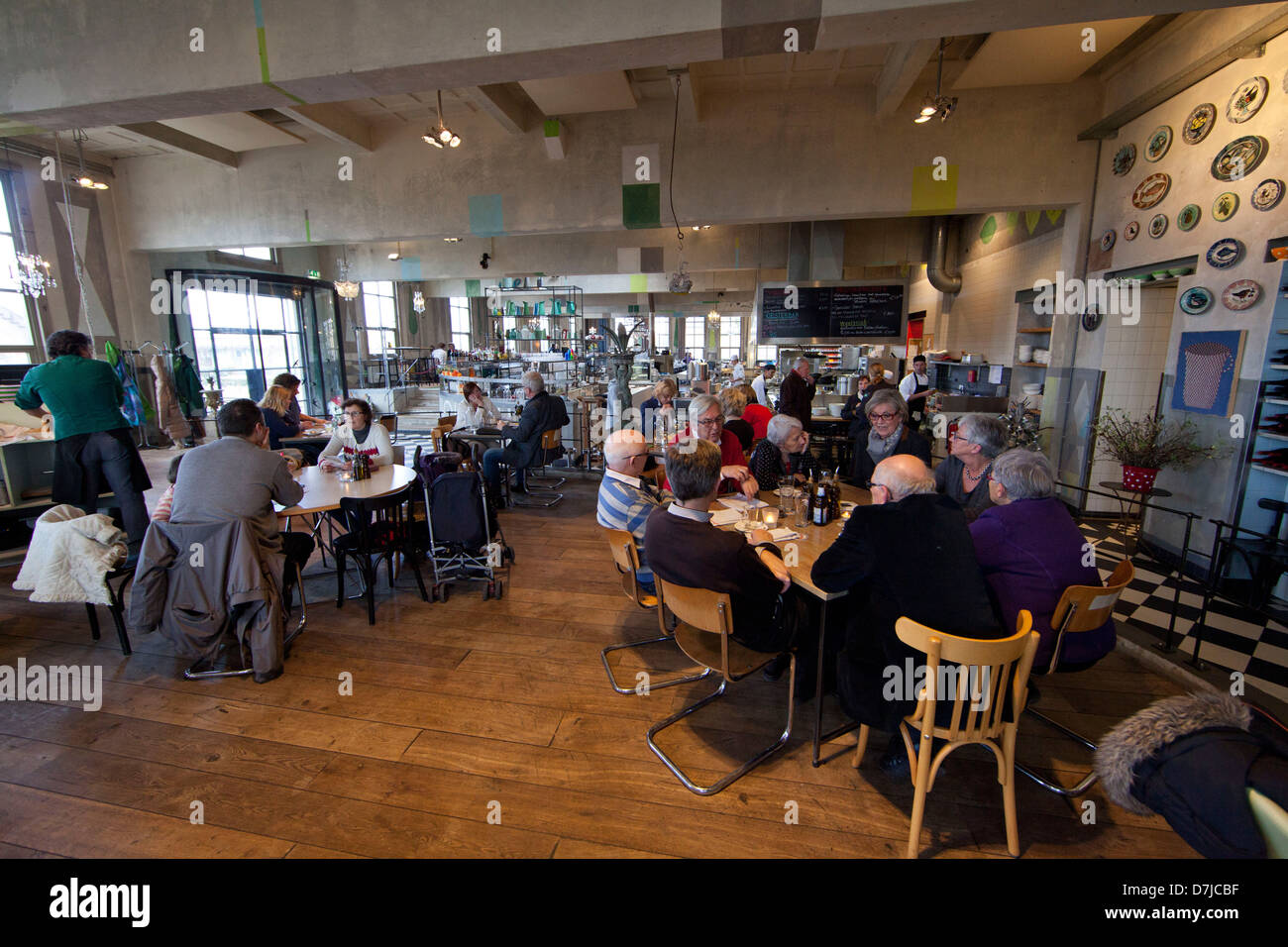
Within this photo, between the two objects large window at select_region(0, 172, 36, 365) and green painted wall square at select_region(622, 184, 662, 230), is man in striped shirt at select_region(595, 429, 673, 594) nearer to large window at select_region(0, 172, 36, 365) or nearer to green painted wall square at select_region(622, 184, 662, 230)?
green painted wall square at select_region(622, 184, 662, 230)

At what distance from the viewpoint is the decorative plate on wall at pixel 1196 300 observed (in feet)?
12.9

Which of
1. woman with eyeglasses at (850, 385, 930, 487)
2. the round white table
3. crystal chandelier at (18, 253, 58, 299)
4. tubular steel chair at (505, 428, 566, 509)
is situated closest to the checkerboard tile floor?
woman with eyeglasses at (850, 385, 930, 487)

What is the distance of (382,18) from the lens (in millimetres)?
2922

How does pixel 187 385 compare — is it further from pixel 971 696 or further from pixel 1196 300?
pixel 1196 300

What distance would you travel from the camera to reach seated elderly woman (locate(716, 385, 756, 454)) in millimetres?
4480

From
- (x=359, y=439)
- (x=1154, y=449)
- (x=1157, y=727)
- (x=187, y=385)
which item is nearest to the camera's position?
(x=1157, y=727)

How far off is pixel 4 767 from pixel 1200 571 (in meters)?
7.02

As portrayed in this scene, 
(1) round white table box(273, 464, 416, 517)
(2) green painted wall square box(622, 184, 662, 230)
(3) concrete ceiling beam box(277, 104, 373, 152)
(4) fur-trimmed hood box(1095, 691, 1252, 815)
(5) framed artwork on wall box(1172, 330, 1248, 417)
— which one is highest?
(3) concrete ceiling beam box(277, 104, 373, 152)

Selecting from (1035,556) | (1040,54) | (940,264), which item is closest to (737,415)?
(1035,556)

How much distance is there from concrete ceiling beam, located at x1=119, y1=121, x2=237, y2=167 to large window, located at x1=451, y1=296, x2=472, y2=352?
12.9m

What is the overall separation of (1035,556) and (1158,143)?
4.54m

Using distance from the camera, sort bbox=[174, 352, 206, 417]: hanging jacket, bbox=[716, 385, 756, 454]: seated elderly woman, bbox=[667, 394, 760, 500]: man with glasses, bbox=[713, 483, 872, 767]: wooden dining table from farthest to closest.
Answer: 1. bbox=[174, 352, 206, 417]: hanging jacket
2. bbox=[716, 385, 756, 454]: seated elderly woman
3. bbox=[667, 394, 760, 500]: man with glasses
4. bbox=[713, 483, 872, 767]: wooden dining table

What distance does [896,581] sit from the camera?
71.1 inches
